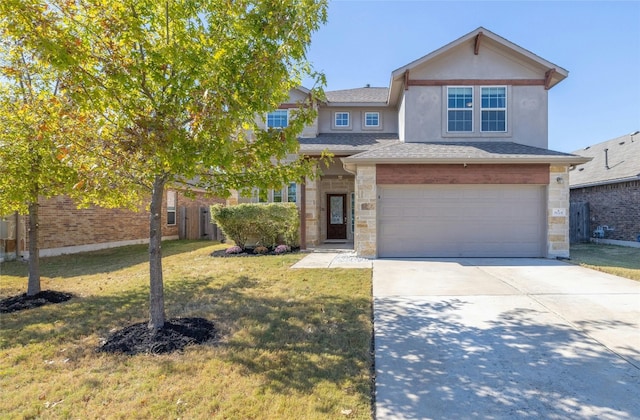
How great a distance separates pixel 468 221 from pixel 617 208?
9198 mm

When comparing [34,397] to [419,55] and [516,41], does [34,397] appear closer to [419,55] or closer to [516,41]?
[419,55]

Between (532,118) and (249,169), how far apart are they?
11.2m

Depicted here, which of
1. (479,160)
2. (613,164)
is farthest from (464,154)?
(613,164)

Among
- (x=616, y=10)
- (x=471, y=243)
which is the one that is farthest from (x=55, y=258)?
(x=616, y=10)

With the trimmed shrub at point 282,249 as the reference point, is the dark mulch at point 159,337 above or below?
below

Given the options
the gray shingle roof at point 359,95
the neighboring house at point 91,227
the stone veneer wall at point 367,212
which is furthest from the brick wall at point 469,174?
the neighboring house at point 91,227

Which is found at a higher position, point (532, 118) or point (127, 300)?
point (532, 118)

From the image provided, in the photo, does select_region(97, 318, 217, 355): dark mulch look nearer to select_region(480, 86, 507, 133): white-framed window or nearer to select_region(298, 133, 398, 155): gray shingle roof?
select_region(298, 133, 398, 155): gray shingle roof

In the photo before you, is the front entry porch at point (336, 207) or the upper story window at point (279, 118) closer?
the upper story window at point (279, 118)

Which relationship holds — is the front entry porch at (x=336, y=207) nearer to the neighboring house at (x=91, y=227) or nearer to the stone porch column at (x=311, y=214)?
the stone porch column at (x=311, y=214)

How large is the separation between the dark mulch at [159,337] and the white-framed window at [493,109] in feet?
37.1

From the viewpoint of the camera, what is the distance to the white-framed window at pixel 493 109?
1196 cm

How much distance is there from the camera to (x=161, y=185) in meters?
4.83

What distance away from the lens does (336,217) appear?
15305mm
